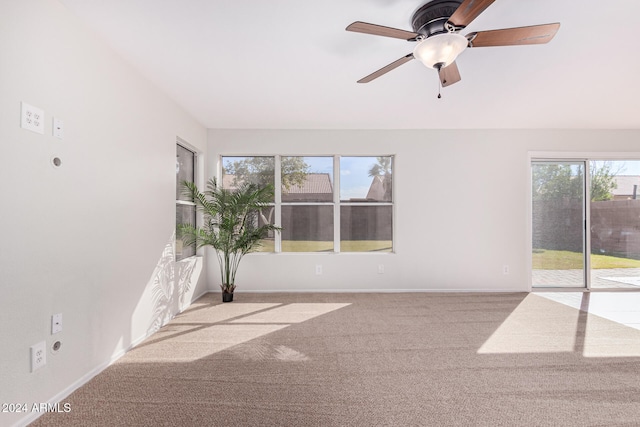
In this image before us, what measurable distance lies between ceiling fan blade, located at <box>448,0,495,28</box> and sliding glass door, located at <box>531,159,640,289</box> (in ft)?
12.5

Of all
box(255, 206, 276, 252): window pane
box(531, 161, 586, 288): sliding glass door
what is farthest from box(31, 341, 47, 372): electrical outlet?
box(531, 161, 586, 288): sliding glass door

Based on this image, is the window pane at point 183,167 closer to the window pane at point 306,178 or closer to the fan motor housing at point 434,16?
the window pane at point 306,178

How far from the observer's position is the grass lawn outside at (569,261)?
4.51 metres

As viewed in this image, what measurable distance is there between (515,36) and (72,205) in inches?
110

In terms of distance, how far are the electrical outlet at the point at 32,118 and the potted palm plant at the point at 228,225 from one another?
1.92m

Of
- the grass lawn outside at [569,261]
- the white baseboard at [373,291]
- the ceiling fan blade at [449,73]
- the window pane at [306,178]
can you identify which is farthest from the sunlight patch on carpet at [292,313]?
the grass lawn outside at [569,261]

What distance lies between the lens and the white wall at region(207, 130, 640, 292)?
14.7 ft

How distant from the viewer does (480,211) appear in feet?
14.7

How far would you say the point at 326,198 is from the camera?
4.61m

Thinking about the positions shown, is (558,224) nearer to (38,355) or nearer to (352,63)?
(352,63)

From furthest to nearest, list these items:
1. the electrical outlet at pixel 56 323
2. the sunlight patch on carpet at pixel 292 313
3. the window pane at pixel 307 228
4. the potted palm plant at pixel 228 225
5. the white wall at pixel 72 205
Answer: the window pane at pixel 307 228, the potted palm plant at pixel 228 225, the sunlight patch on carpet at pixel 292 313, the electrical outlet at pixel 56 323, the white wall at pixel 72 205

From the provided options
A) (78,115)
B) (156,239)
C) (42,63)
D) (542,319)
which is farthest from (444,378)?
(42,63)

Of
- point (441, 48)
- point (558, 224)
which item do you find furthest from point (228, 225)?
point (558, 224)

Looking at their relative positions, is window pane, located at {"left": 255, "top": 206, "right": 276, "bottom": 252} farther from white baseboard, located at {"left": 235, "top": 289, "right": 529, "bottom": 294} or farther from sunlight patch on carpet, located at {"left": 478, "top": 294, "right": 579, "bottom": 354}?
sunlight patch on carpet, located at {"left": 478, "top": 294, "right": 579, "bottom": 354}
